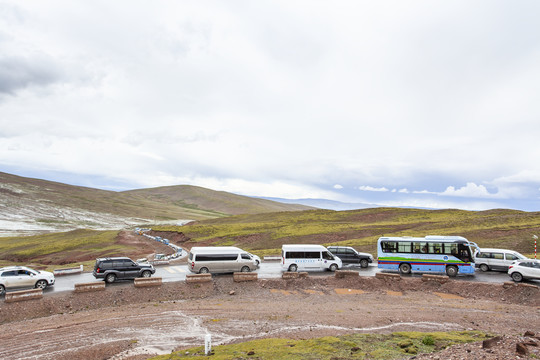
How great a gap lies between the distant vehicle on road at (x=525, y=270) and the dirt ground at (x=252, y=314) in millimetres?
3146

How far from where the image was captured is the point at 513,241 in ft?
151

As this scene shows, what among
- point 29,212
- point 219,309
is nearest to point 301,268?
point 219,309

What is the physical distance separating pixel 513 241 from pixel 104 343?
5154cm

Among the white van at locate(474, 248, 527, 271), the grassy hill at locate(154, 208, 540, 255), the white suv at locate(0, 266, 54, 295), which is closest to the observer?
the white suv at locate(0, 266, 54, 295)

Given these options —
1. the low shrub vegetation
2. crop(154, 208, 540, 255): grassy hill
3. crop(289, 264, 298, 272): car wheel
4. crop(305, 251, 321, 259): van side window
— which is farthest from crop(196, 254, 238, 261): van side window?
crop(154, 208, 540, 255): grassy hill

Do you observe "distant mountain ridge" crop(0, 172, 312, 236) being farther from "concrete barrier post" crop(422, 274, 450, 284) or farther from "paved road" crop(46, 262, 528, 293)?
"concrete barrier post" crop(422, 274, 450, 284)

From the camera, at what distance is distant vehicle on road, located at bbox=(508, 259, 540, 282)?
88.2 feet

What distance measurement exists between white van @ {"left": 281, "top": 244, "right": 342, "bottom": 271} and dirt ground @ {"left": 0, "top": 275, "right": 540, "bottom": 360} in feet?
9.13

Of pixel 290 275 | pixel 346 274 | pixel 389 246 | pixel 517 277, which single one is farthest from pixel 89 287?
pixel 517 277

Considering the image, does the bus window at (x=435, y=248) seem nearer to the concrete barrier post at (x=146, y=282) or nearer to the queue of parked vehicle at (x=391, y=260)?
the queue of parked vehicle at (x=391, y=260)

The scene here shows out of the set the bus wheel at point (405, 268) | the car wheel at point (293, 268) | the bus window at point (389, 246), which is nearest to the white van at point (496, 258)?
the bus wheel at point (405, 268)

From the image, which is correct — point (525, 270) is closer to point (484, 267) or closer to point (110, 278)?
point (484, 267)

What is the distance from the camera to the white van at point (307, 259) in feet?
107

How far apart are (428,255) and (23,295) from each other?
108 ft
